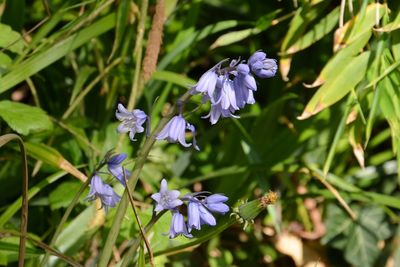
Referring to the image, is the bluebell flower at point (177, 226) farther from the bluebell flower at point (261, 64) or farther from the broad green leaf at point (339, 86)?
the broad green leaf at point (339, 86)

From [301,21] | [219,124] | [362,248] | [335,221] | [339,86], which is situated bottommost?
[362,248]

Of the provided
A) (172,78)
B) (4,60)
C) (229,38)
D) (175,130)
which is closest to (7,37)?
(4,60)

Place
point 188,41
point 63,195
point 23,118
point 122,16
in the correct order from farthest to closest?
point 188,41
point 122,16
point 63,195
point 23,118

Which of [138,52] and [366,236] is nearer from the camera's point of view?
[138,52]

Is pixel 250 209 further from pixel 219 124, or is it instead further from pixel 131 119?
pixel 219 124

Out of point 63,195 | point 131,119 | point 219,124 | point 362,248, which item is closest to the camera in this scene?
point 131,119

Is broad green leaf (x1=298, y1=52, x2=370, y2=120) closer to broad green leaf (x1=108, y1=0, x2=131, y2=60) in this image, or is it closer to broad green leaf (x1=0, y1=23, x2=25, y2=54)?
broad green leaf (x1=108, y1=0, x2=131, y2=60)

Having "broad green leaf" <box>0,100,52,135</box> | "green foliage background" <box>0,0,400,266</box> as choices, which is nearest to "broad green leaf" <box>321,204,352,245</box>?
"green foliage background" <box>0,0,400,266</box>
